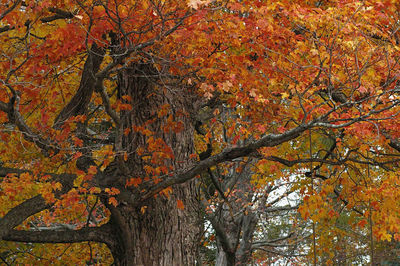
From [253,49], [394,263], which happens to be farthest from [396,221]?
[394,263]

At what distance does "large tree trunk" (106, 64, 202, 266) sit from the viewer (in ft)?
21.5

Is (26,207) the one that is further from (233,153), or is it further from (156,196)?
(233,153)

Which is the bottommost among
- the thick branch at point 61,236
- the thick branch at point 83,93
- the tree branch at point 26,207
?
the thick branch at point 61,236

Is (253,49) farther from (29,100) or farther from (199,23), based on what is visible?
(29,100)

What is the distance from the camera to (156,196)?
679cm

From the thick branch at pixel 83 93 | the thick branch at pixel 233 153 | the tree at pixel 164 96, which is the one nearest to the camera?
the thick branch at pixel 233 153

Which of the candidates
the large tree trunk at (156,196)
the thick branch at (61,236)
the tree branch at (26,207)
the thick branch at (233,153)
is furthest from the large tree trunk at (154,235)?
the tree branch at (26,207)

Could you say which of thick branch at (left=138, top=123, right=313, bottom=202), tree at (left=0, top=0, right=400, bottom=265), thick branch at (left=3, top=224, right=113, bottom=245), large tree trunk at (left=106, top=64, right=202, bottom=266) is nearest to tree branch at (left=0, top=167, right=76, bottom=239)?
tree at (left=0, top=0, right=400, bottom=265)

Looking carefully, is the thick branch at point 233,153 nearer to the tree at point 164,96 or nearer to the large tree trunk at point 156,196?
the tree at point 164,96

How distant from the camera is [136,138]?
23.3 feet

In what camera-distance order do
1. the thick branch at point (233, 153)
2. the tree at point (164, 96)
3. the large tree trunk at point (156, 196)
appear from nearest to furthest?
1. the thick branch at point (233, 153)
2. the tree at point (164, 96)
3. the large tree trunk at point (156, 196)

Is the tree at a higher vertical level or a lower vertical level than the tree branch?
higher

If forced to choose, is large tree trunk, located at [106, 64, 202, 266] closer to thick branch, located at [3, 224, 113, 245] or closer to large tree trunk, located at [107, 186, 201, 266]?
large tree trunk, located at [107, 186, 201, 266]

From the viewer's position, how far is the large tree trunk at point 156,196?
21.5 ft
